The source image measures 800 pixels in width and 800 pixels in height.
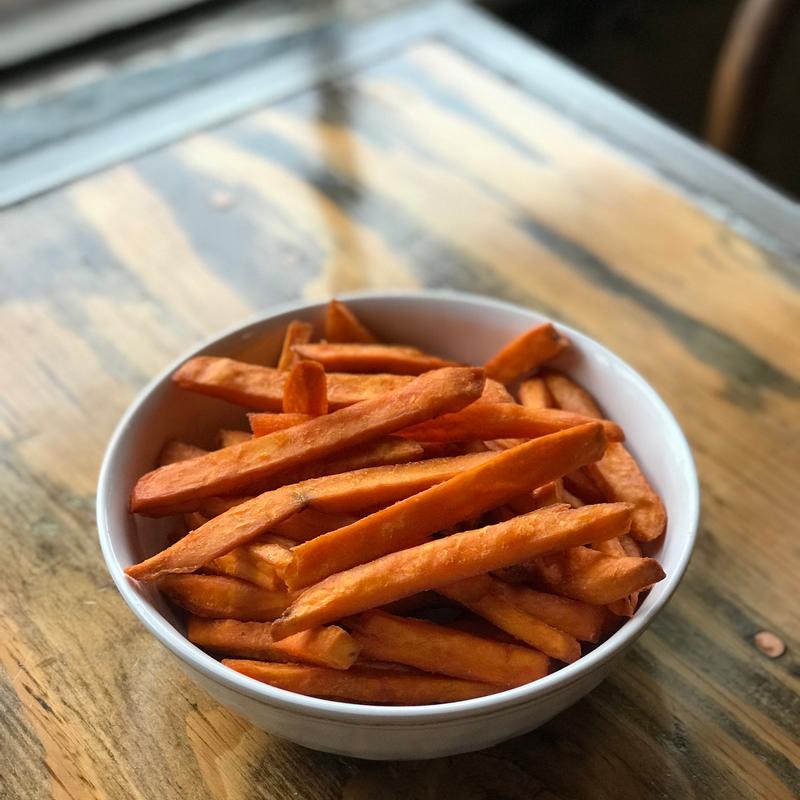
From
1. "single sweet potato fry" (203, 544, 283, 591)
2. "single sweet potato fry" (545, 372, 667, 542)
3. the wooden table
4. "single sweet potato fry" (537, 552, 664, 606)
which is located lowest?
the wooden table

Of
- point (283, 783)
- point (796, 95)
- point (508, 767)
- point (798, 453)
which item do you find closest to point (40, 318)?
point (283, 783)

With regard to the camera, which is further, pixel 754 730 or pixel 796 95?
pixel 796 95

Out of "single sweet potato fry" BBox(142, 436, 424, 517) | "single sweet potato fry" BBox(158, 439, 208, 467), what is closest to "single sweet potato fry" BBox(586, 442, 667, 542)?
"single sweet potato fry" BBox(142, 436, 424, 517)

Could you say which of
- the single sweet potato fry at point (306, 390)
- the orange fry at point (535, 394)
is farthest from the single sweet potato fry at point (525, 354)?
the single sweet potato fry at point (306, 390)

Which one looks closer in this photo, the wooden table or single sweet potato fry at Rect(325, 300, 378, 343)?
the wooden table

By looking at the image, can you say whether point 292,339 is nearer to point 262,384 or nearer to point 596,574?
point 262,384

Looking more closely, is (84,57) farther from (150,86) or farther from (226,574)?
(226,574)

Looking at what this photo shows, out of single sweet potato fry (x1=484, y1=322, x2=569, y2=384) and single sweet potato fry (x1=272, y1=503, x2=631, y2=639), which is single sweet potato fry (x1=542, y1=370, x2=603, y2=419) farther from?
single sweet potato fry (x1=272, y1=503, x2=631, y2=639)

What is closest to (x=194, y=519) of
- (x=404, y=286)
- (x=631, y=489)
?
(x=631, y=489)
